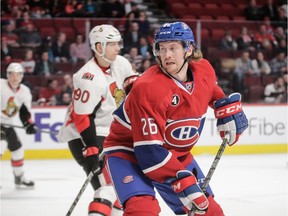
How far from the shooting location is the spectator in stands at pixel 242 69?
350 inches

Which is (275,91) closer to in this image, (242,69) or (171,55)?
(242,69)

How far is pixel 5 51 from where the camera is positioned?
811 cm

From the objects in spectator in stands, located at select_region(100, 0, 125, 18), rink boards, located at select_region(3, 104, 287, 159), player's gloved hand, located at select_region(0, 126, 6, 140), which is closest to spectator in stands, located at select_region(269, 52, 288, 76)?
rink boards, located at select_region(3, 104, 287, 159)

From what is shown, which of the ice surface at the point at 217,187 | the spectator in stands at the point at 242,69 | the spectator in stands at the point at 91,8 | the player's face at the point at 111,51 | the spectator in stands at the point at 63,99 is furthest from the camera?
the spectator in stands at the point at 91,8

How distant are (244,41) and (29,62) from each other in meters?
2.76

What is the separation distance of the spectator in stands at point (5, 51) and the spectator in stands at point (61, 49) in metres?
0.54

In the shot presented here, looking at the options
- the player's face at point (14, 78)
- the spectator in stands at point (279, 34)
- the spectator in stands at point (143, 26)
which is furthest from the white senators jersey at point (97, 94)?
the spectator in stands at point (279, 34)

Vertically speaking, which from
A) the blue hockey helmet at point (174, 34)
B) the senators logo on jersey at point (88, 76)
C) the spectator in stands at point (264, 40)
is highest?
the blue hockey helmet at point (174, 34)

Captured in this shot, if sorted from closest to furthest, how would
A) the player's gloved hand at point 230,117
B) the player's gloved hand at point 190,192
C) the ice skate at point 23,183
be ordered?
the player's gloved hand at point 190,192 → the player's gloved hand at point 230,117 → the ice skate at point 23,183

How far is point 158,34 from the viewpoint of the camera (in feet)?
9.71

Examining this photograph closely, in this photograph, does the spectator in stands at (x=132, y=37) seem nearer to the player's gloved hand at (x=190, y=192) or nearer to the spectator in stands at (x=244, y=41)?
Result: the spectator in stands at (x=244, y=41)

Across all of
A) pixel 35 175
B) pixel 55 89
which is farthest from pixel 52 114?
pixel 35 175

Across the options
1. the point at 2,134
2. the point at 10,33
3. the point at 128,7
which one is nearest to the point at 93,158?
the point at 2,134

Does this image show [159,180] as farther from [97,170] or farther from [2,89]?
[2,89]
